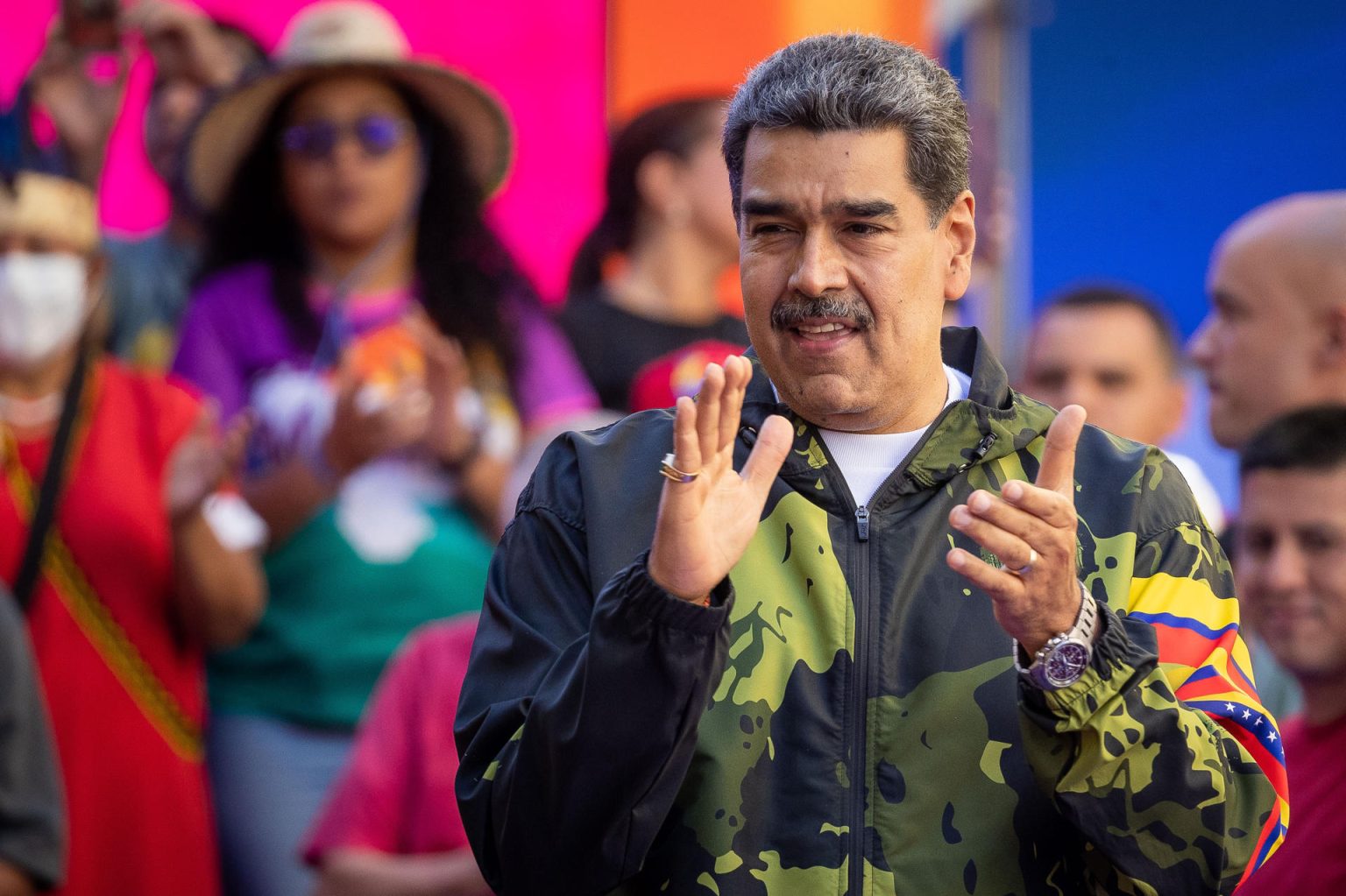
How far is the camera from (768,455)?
217cm

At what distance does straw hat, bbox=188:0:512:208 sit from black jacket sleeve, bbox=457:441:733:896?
310 cm

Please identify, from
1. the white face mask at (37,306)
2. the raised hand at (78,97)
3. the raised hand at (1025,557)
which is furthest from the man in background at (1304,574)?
the raised hand at (78,97)

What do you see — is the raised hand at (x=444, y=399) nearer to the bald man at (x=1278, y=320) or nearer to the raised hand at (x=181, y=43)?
the raised hand at (x=181, y=43)

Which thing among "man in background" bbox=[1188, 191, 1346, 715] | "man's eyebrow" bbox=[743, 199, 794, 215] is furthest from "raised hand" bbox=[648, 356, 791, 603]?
"man in background" bbox=[1188, 191, 1346, 715]

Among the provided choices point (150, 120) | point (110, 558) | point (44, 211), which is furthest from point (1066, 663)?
point (150, 120)

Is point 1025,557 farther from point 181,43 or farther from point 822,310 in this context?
point 181,43

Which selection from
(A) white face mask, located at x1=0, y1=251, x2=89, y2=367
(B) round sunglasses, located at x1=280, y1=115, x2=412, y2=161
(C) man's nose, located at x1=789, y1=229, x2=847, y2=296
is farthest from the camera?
(B) round sunglasses, located at x1=280, y1=115, x2=412, y2=161

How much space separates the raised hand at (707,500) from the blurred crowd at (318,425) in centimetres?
188

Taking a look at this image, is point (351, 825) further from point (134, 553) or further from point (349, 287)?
point (349, 287)

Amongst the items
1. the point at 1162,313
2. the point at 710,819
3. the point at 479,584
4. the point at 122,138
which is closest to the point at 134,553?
the point at 479,584

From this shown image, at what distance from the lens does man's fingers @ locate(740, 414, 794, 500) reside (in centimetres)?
216

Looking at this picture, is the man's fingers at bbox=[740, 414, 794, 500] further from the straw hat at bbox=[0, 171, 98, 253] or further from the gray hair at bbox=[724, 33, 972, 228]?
the straw hat at bbox=[0, 171, 98, 253]

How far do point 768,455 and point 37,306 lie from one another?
2.97 m

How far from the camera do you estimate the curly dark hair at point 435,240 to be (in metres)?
4.96
